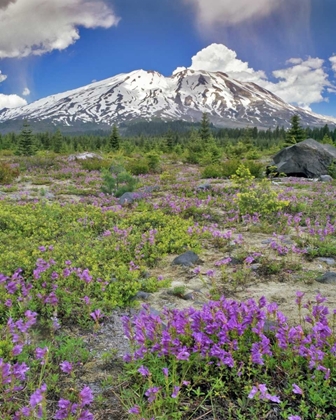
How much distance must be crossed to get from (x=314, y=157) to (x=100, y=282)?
21445 mm

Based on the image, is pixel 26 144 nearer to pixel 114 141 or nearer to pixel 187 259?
pixel 114 141

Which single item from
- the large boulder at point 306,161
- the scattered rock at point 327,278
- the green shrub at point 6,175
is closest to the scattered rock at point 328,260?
the scattered rock at point 327,278

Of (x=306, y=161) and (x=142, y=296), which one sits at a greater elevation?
(x=306, y=161)

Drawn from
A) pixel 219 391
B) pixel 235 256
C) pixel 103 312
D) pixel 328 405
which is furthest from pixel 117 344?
pixel 235 256

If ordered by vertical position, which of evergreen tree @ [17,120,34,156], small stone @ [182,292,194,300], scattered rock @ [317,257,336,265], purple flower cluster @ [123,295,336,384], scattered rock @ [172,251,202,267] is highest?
evergreen tree @ [17,120,34,156]

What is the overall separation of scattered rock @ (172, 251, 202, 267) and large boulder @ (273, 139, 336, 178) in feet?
58.1

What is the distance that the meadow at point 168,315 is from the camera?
8.84 feet

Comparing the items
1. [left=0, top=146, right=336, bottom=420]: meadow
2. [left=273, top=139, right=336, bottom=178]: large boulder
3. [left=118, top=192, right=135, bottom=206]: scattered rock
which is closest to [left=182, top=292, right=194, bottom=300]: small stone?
[left=0, top=146, right=336, bottom=420]: meadow

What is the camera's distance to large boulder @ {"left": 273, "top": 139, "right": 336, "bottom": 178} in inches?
880

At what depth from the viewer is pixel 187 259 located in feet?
21.6

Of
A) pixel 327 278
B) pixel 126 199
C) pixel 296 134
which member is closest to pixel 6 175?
pixel 126 199

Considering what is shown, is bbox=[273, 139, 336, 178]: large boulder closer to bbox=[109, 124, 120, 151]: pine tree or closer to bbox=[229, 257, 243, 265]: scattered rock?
bbox=[229, 257, 243, 265]: scattered rock

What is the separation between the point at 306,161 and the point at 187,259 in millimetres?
18848

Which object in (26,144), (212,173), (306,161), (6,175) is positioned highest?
(26,144)
